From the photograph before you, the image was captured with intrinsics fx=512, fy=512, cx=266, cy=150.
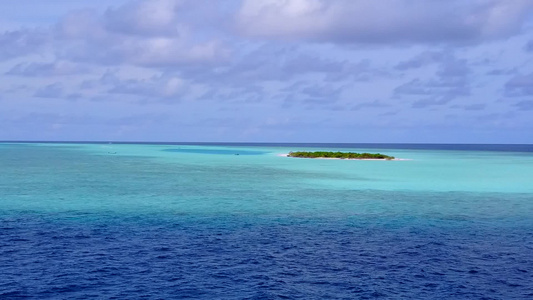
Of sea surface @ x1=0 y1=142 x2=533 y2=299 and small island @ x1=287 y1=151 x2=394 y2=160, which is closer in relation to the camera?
sea surface @ x1=0 y1=142 x2=533 y2=299

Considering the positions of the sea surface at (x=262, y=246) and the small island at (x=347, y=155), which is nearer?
the sea surface at (x=262, y=246)

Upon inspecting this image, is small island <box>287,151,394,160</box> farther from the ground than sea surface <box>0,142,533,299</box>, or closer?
farther from the ground

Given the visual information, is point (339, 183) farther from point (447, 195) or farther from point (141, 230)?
point (141, 230)

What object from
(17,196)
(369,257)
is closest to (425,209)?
(369,257)

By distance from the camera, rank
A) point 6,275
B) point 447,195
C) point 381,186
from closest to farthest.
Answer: point 6,275 → point 447,195 → point 381,186

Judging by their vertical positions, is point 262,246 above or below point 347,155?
below

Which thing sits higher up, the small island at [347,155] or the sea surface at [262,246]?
the small island at [347,155]

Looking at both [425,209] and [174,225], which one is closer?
[174,225]

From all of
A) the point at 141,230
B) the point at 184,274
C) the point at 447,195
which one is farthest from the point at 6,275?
the point at 447,195

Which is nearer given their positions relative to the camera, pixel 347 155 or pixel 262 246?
pixel 262 246

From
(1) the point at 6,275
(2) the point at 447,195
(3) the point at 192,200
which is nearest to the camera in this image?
(1) the point at 6,275
